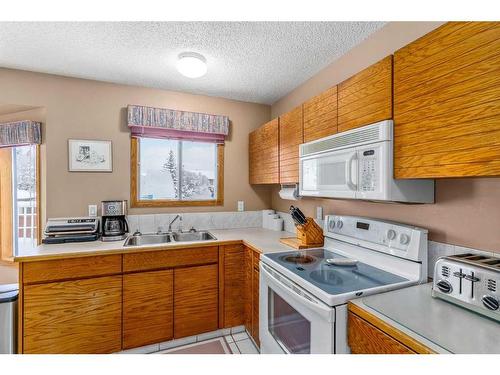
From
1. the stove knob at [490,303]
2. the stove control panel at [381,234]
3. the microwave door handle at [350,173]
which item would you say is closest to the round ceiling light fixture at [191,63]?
the microwave door handle at [350,173]

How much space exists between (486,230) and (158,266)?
2083mm

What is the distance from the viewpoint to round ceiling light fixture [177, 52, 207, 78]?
1923 millimetres

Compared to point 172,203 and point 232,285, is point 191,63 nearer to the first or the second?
point 172,203

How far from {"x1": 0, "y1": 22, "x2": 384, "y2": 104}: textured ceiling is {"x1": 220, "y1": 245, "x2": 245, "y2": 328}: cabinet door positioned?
162cm

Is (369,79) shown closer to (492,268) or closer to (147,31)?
(492,268)

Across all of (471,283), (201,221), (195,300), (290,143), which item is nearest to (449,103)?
(471,283)

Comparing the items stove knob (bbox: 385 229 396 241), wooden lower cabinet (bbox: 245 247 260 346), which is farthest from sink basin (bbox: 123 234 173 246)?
stove knob (bbox: 385 229 396 241)

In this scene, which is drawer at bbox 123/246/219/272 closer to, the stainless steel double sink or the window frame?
the stainless steel double sink

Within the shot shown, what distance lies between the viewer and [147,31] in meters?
1.67

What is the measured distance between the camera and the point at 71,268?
71.1 inches

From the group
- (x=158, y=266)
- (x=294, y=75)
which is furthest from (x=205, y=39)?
(x=158, y=266)

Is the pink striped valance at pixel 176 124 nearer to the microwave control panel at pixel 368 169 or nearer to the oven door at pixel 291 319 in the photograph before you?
the oven door at pixel 291 319
